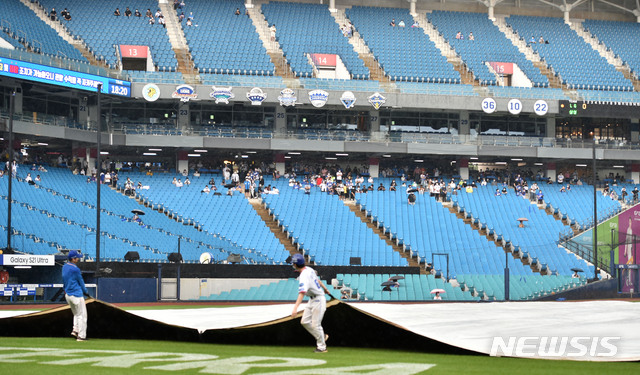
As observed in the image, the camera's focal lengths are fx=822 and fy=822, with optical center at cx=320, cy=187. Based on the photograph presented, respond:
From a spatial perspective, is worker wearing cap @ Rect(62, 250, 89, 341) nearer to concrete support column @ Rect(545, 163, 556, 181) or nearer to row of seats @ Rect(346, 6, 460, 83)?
row of seats @ Rect(346, 6, 460, 83)

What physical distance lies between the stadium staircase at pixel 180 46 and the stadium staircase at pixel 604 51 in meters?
32.4

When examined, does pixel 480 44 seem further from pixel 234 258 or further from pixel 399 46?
pixel 234 258

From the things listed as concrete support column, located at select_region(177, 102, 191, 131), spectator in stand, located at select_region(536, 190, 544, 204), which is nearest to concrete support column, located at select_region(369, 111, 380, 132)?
spectator in stand, located at select_region(536, 190, 544, 204)

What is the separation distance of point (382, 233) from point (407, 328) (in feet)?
114

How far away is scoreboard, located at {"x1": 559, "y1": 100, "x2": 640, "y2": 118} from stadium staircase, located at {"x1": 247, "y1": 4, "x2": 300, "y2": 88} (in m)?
18.4

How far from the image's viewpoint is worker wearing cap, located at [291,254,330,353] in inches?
468

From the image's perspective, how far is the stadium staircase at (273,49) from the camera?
55403mm

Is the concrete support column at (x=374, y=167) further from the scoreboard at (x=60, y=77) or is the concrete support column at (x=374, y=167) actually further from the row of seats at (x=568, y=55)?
the scoreboard at (x=60, y=77)

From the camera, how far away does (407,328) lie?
11.7 metres

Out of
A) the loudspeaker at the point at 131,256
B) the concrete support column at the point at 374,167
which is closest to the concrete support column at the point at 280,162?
the concrete support column at the point at 374,167

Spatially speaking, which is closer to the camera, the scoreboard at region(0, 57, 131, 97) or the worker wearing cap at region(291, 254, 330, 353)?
the worker wearing cap at region(291, 254, 330, 353)

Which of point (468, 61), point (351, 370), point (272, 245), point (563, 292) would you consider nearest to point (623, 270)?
point (563, 292)

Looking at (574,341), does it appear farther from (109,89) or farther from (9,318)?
(109,89)

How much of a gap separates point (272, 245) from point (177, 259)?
767 cm
